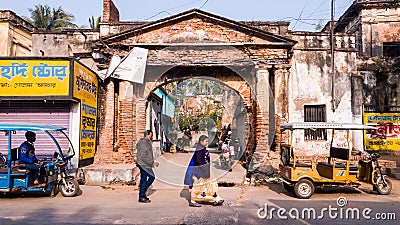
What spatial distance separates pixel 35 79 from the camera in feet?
36.2

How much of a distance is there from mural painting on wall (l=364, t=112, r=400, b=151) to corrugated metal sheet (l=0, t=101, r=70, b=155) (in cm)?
1230

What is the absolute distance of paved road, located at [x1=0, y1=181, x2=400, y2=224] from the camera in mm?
6602

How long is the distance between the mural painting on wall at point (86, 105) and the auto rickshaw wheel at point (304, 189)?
684 cm

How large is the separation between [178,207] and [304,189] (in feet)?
10.7

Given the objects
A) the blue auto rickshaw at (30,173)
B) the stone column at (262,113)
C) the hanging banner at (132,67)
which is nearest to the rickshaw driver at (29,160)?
the blue auto rickshaw at (30,173)

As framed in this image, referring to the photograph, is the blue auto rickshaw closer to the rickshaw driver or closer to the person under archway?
the rickshaw driver

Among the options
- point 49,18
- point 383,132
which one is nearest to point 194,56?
point 383,132

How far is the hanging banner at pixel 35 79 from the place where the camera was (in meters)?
11.0

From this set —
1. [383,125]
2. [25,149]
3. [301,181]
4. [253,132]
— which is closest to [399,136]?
[383,125]

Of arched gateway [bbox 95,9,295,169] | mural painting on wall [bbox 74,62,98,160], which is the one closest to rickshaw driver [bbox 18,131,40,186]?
mural painting on wall [bbox 74,62,98,160]

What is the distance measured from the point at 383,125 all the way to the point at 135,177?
11106mm

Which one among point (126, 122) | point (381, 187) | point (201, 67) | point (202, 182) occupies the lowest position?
point (381, 187)

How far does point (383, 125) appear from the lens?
15.8m

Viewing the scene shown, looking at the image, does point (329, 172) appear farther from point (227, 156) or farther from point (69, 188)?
point (69, 188)
